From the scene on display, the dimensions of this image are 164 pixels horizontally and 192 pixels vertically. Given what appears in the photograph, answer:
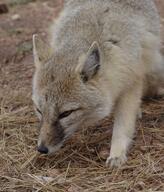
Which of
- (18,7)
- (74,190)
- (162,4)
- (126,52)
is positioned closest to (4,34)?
(18,7)

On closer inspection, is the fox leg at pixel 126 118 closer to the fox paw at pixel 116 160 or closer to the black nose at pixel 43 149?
the fox paw at pixel 116 160

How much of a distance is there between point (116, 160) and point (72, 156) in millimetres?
538

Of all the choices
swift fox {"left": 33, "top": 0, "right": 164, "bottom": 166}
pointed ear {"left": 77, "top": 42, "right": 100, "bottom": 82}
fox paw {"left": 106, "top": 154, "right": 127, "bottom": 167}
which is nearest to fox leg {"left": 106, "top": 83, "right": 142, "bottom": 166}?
swift fox {"left": 33, "top": 0, "right": 164, "bottom": 166}

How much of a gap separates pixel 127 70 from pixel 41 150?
4.38ft

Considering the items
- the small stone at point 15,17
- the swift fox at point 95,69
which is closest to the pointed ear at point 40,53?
the swift fox at point 95,69

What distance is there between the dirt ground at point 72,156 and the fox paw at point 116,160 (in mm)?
66

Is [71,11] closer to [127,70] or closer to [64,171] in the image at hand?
[127,70]

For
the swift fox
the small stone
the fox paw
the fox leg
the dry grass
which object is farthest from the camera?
the small stone

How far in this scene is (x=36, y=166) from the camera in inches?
223

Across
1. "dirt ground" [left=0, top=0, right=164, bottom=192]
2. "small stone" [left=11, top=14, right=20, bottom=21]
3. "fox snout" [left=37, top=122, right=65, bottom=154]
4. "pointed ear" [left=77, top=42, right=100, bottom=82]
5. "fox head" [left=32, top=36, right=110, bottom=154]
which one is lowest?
"small stone" [left=11, top=14, right=20, bottom=21]

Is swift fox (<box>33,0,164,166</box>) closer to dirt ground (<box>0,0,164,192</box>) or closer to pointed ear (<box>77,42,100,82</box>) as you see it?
pointed ear (<box>77,42,100,82</box>)

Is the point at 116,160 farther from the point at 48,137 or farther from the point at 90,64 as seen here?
the point at 90,64

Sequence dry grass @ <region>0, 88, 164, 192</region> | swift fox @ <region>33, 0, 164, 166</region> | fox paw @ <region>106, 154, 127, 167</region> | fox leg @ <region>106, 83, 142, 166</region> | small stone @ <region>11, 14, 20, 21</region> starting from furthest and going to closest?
small stone @ <region>11, 14, 20, 21</region> < fox leg @ <region>106, 83, 142, 166</region> < fox paw @ <region>106, 154, 127, 167</region> < swift fox @ <region>33, 0, 164, 166</region> < dry grass @ <region>0, 88, 164, 192</region>

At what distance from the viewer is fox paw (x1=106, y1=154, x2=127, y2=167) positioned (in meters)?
5.54
